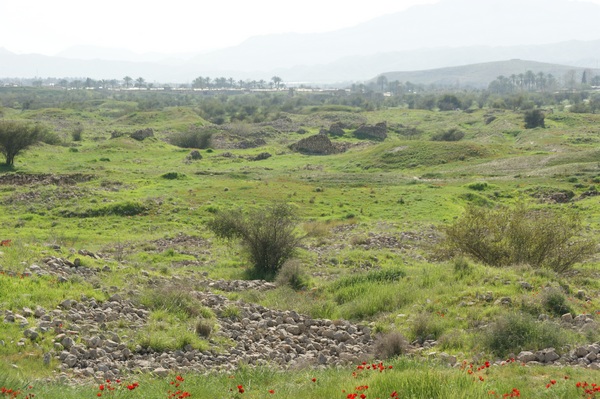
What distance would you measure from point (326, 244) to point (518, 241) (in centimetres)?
1286

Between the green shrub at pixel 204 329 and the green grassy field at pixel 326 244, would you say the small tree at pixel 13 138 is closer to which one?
the green grassy field at pixel 326 244

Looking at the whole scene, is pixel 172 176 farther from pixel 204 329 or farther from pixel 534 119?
pixel 534 119

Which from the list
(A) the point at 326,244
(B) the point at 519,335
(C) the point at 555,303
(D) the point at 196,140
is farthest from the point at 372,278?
(D) the point at 196,140

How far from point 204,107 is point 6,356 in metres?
141

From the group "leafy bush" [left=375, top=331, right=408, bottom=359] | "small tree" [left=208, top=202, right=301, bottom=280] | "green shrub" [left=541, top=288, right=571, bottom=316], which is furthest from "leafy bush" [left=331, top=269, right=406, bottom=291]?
"leafy bush" [left=375, top=331, right=408, bottom=359]

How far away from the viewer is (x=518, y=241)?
20797 millimetres

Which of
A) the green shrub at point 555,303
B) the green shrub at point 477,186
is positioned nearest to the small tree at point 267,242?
the green shrub at point 555,303

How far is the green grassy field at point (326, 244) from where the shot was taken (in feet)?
32.9

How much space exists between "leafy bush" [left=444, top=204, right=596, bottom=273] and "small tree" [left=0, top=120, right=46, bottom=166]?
47.6 m

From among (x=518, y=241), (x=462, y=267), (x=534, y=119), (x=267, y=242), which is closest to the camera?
(x=462, y=267)

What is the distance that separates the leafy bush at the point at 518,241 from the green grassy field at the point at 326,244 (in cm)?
157

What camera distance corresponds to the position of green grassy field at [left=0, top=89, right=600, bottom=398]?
10.0m

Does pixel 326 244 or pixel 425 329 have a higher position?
pixel 425 329

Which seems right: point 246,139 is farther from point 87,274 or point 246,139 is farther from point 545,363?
point 545,363
